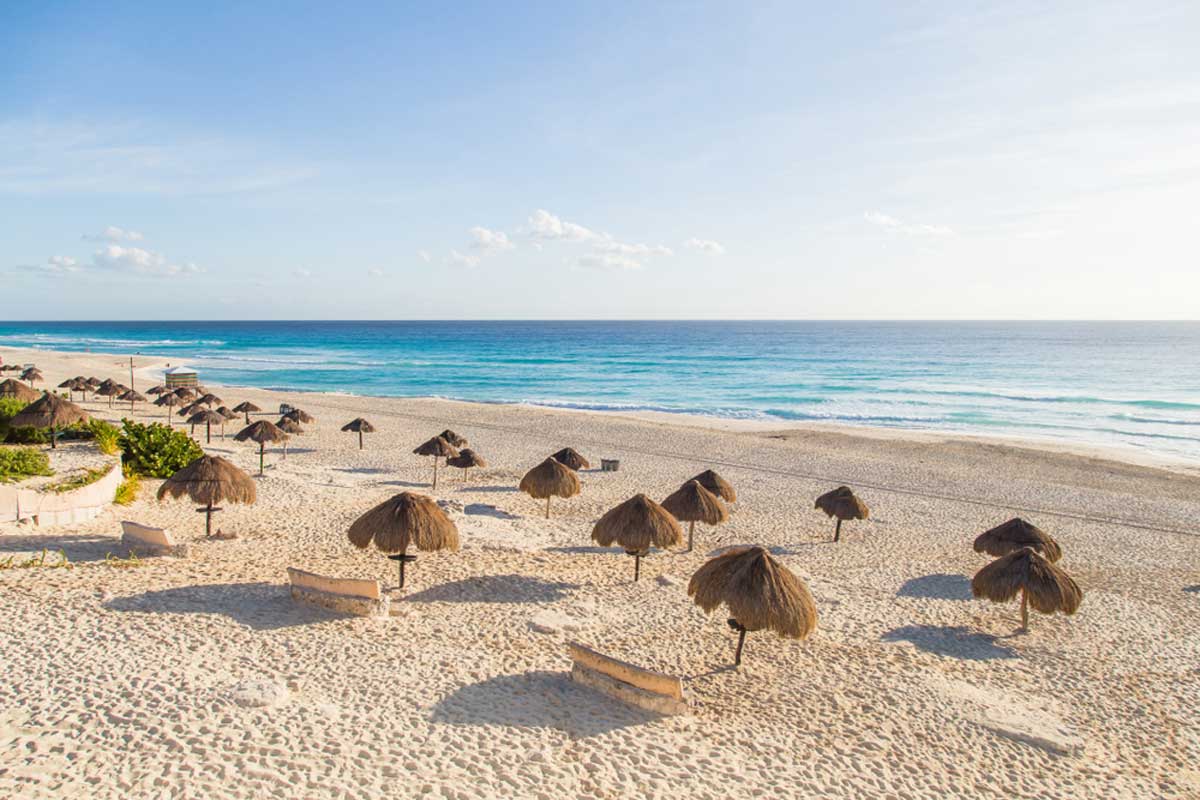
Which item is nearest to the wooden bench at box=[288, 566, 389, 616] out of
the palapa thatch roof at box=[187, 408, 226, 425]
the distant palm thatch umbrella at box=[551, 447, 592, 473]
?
the distant palm thatch umbrella at box=[551, 447, 592, 473]

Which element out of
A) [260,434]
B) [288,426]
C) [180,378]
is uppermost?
[180,378]

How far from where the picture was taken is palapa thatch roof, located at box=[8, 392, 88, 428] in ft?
56.9

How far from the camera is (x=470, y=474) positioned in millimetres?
21109

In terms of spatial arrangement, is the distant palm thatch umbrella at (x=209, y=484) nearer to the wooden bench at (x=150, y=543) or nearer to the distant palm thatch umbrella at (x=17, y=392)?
the wooden bench at (x=150, y=543)

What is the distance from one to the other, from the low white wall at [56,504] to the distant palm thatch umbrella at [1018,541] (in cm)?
1670

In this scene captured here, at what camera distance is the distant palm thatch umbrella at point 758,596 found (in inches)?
338

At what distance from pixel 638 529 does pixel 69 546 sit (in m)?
9.41

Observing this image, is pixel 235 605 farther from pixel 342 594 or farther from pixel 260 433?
pixel 260 433

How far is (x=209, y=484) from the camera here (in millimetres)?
12125

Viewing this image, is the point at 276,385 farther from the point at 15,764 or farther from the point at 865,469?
the point at 15,764

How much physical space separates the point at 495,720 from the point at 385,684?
1437 millimetres

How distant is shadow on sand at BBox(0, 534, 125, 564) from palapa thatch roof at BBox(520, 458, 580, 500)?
735 centimetres

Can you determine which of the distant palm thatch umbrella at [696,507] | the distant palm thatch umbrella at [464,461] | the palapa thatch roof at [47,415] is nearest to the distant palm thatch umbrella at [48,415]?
the palapa thatch roof at [47,415]

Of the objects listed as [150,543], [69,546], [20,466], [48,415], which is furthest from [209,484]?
[48,415]
